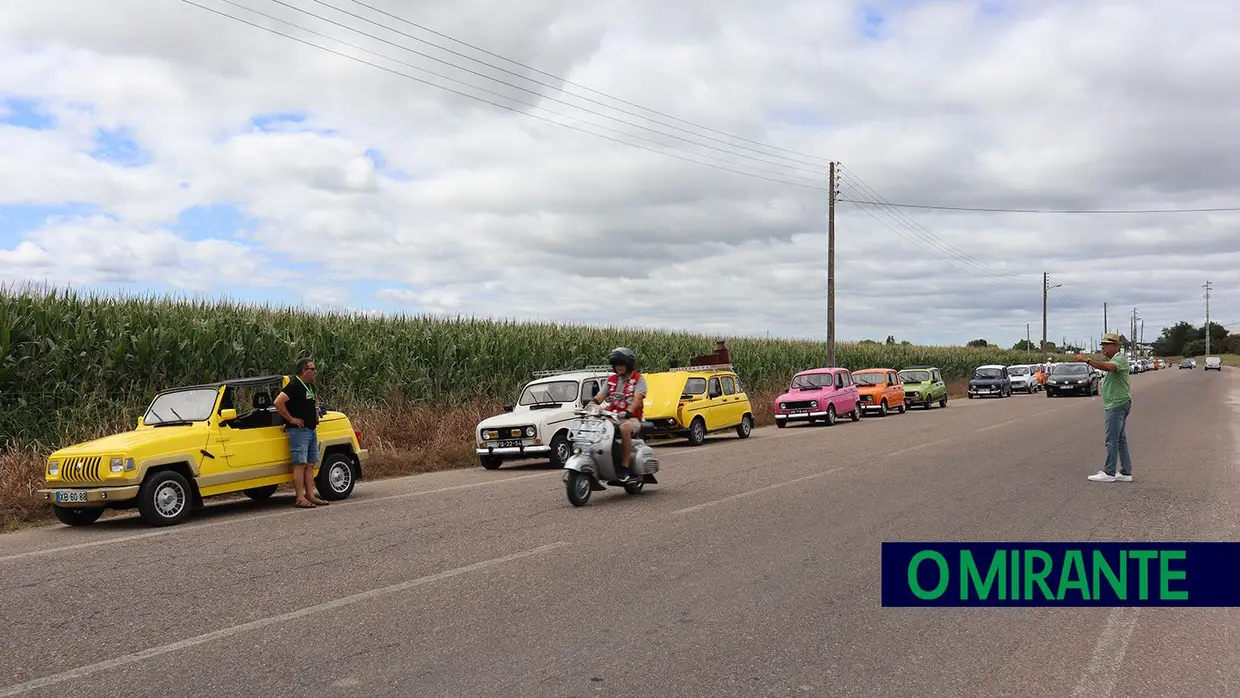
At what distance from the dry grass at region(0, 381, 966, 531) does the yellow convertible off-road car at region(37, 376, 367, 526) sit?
44cm

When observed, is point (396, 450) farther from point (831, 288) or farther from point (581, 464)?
point (831, 288)

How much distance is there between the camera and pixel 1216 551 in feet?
26.3

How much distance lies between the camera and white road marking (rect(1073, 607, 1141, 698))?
4703mm

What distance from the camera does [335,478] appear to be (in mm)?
12414

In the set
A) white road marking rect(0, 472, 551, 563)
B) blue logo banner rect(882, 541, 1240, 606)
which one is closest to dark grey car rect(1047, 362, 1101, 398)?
white road marking rect(0, 472, 551, 563)

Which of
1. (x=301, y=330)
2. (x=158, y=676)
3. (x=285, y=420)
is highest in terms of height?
(x=301, y=330)

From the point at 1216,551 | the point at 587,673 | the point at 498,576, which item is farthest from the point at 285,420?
the point at 1216,551

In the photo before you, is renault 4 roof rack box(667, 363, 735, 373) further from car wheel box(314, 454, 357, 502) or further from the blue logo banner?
the blue logo banner

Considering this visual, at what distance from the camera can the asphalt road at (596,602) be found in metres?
4.91

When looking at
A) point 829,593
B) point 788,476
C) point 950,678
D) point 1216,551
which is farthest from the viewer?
point 788,476

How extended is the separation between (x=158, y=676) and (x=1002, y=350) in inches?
4106

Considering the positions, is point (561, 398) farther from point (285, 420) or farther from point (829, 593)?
point (829, 593)

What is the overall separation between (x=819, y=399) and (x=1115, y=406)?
627 inches

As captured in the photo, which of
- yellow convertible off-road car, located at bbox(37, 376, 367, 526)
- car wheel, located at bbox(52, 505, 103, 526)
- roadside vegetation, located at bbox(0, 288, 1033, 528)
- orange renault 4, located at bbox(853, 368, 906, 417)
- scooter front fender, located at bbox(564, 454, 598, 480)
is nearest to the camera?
yellow convertible off-road car, located at bbox(37, 376, 367, 526)
